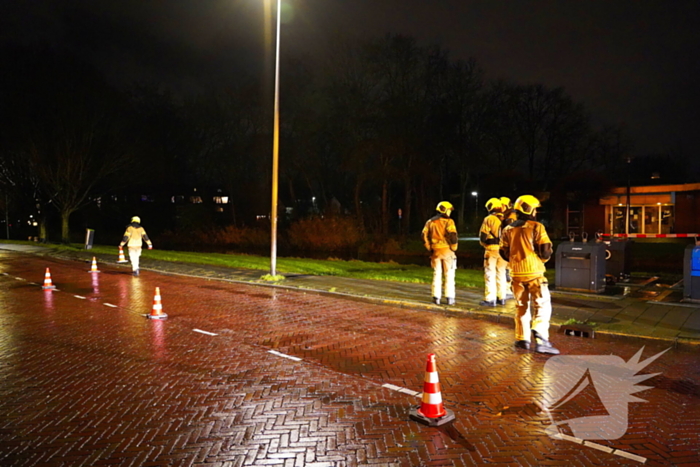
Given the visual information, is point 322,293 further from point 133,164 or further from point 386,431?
point 133,164

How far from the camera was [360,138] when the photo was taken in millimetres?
37969

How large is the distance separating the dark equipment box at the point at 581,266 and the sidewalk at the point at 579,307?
289mm

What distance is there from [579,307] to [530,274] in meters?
3.77

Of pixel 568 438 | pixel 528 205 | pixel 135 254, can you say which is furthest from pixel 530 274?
pixel 135 254

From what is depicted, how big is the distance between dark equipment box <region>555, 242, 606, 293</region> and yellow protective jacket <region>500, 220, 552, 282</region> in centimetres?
473

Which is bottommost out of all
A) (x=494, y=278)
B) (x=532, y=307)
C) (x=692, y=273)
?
(x=532, y=307)


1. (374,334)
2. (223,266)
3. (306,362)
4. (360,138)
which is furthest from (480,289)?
(360,138)

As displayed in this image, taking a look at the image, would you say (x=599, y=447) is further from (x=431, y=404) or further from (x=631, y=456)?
(x=431, y=404)

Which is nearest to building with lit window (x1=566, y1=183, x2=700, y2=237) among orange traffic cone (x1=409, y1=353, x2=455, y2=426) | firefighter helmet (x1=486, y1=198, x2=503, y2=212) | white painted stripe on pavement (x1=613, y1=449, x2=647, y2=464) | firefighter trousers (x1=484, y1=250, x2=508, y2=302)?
firefighter trousers (x1=484, y1=250, x2=508, y2=302)

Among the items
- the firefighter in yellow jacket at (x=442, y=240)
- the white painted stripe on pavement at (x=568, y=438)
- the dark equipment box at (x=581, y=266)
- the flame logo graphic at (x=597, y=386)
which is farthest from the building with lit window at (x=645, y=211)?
the white painted stripe on pavement at (x=568, y=438)

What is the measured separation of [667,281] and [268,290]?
36.9 feet

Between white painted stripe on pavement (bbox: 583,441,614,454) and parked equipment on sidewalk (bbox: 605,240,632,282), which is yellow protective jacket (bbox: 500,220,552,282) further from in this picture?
parked equipment on sidewalk (bbox: 605,240,632,282)

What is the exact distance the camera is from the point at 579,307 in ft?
32.7

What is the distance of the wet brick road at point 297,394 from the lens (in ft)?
13.2
